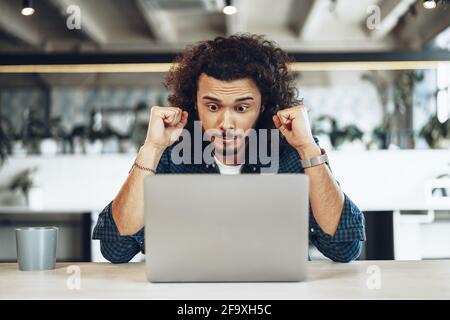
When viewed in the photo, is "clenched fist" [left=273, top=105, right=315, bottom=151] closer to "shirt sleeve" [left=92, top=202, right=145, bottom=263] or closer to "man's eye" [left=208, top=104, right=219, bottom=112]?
"man's eye" [left=208, top=104, right=219, bottom=112]

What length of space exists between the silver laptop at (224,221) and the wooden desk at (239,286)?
0.18 feet

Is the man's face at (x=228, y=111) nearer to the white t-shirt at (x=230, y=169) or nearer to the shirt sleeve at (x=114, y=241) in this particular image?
the white t-shirt at (x=230, y=169)

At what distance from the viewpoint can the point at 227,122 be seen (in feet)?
6.59

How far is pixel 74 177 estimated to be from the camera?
4430 mm

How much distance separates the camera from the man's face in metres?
2.02

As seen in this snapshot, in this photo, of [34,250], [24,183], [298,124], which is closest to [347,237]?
[298,124]

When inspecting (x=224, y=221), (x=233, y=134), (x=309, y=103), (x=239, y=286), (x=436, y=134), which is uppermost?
(x=309, y=103)

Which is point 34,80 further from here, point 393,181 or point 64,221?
point 393,181

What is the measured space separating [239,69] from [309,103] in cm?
566

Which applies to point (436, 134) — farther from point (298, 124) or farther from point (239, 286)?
point (239, 286)

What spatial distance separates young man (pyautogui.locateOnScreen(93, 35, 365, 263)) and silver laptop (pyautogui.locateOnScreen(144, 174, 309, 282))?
5 centimetres

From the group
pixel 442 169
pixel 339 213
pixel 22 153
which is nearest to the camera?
pixel 339 213
